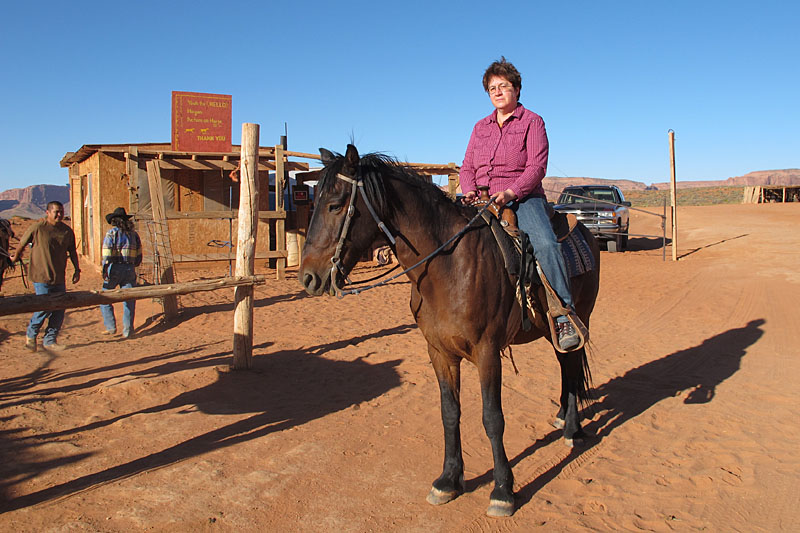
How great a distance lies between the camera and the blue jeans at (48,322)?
302 inches

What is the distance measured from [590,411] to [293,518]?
328cm

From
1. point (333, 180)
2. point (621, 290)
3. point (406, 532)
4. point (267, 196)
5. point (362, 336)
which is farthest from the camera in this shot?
point (267, 196)

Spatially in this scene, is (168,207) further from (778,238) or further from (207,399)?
(778,238)

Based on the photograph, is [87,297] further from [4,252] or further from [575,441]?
[575,441]

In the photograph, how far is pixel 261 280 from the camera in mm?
6715

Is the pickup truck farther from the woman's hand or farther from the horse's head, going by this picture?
the horse's head

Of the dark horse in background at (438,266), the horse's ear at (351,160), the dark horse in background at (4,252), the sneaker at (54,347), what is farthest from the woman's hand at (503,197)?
the dark horse in background at (4,252)

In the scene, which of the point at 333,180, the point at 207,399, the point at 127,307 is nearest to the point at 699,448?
the point at 333,180

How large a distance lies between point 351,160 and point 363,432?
2857 mm

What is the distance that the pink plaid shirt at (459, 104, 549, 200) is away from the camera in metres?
3.88

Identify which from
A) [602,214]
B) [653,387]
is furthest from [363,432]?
[602,214]

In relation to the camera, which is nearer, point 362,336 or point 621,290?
point 362,336

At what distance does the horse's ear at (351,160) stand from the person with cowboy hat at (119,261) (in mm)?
7038

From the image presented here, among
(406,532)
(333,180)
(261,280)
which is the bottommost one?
(406,532)
